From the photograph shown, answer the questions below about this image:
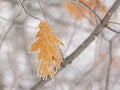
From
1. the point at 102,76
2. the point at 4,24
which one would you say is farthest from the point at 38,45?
the point at 102,76

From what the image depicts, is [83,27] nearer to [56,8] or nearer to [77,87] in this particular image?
[56,8]

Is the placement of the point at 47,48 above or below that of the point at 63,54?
above

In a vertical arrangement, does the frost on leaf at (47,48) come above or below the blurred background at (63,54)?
above

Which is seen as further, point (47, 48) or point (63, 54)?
point (63, 54)

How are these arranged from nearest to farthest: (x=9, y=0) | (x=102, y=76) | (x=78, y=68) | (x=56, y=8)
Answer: (x=102, y=76) < (x=9, y=0) < (x=78, y=68) < (x=56, y=8)

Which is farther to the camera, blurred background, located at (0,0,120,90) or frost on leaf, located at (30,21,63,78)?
blurred background, located at (0,0,120,90)

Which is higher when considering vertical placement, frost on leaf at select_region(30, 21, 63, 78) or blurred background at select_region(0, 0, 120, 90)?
frost on leaf at select_region(30, 21, 63, 78)

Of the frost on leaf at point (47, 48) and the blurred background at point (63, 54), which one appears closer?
the frost on leaf at point (47, 48)

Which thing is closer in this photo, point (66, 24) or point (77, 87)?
point (77, 87)
